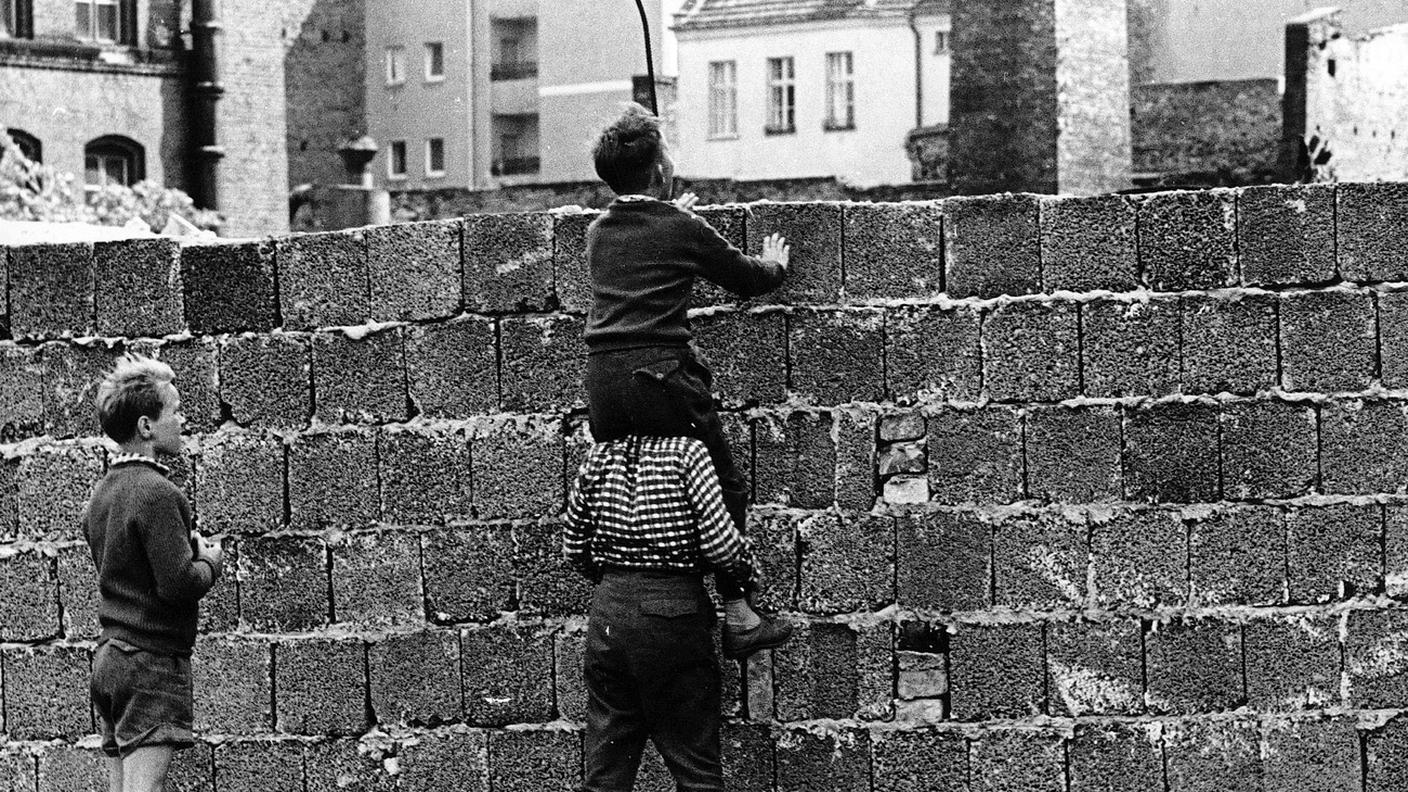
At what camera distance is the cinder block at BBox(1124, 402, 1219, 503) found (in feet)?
28.6

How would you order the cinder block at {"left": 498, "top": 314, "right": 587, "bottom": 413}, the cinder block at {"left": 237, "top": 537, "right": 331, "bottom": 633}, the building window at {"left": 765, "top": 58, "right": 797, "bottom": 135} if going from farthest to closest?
the building window at {"left": 765, "top": 58, "right": 797, "bottom": 135} < the cinder block at {"left": 237, "top": 537, "right": 331, "bottom": 633} < the cinder block at {"left": 498, "top": 314, "right": 587, "bottom": 413}

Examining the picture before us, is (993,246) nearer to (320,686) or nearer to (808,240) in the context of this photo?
(808,240)

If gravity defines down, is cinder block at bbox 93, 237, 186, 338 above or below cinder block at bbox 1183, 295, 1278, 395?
above

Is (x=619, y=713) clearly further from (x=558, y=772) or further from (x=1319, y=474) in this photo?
(x=1319, y=474)

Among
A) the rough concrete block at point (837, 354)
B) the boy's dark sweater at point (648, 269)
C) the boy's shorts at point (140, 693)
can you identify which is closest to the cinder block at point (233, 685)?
the boy's shorts at point (140, 693)

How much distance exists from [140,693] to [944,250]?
3168 millimetres

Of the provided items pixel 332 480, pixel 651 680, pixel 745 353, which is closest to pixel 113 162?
pixel 332 480

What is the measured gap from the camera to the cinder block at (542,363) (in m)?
9.20

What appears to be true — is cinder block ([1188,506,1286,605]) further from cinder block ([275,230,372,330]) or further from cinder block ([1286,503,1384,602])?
cinder block ([275,230,372,330])

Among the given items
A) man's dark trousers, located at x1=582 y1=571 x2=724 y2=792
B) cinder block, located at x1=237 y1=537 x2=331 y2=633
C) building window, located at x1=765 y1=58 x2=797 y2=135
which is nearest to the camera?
man's dark trousers, located at x1=582 y1=571 x2=724 y2=792

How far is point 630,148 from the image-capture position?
816 centimetres

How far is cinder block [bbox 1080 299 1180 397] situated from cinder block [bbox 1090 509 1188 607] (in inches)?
17.5

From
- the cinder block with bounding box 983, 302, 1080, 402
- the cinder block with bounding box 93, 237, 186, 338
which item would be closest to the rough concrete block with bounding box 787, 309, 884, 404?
the cinder block with bounding box 983, 302, 1080, 402

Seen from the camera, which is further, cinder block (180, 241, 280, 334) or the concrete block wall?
cinder block (180, 241, 280, 334)
